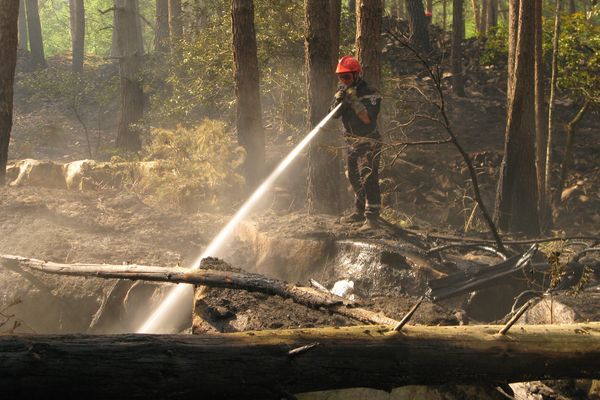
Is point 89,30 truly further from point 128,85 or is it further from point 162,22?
Result: point 128,85

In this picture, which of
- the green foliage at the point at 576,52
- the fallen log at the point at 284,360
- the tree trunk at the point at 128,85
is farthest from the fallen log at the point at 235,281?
the tree trunk at the point at 128,85

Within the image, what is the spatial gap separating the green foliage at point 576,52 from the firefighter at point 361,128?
658cm

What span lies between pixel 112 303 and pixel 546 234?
7.89 metres

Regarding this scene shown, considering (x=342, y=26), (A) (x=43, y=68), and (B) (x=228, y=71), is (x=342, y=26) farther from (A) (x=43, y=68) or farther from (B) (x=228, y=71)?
(A) (x=43, y=68)

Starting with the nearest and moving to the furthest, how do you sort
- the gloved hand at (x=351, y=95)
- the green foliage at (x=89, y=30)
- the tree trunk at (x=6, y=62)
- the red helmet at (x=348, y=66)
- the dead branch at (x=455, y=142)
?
the dead branch at (x=455, y=142) < the red helmet at (x=348, y=66) < the gloved hand at (x=351, y=95) < the tree trunk at (x=6, y=62) < the green foliage at (x=89, y=30)

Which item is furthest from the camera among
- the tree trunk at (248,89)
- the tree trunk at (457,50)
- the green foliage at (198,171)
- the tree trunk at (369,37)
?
the tree trunk at (457,50)

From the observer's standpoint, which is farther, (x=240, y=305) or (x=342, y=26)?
(x=342, y=26)

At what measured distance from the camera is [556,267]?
6.04m

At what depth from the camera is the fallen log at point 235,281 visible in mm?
5148

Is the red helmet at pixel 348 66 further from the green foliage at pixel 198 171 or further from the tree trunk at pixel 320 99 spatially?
the green foliage at pixel 198 171

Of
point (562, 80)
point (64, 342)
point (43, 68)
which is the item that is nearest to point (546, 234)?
point (562, 80)

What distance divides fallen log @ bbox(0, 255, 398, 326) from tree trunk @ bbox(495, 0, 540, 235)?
19.7 ft

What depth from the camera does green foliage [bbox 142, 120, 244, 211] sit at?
1175 centimetres

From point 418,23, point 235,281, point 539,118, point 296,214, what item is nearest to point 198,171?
point 296,214
